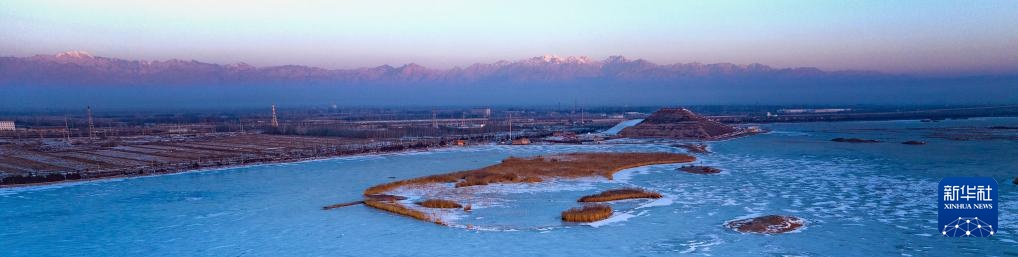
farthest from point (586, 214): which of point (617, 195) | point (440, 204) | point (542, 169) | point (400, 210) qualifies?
point (542, 169)

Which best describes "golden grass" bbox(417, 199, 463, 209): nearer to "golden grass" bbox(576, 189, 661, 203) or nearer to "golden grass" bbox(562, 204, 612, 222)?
"golden grass" bbox(562, 204, 612, 222)

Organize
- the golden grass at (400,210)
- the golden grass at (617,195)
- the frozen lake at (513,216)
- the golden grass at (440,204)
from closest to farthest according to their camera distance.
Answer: the frozen lake at (513,216)
the golden grass at (400,210)
the golden grass at (440,204)
the golden grass at (617,195)

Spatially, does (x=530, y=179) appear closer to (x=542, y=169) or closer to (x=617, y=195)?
(x=542, y=169)

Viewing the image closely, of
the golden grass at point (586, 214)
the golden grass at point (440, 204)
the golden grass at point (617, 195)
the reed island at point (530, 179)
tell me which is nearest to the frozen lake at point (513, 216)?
the golden grass at point (586, 214)

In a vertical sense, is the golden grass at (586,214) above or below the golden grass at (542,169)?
above

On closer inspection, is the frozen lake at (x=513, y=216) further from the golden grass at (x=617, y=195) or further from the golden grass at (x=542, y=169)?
the golden grass at (x=542, y=169)

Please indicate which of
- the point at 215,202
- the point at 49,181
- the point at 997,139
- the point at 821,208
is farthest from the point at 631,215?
the point at 997,139
